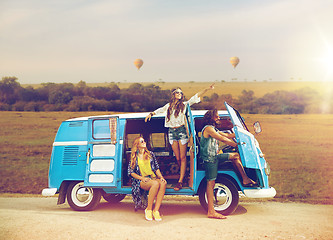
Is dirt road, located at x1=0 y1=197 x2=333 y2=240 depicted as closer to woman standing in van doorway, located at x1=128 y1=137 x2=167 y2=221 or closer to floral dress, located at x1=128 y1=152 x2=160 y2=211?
floral dress, located at x1=128 y1=152 x2=160 y2=211

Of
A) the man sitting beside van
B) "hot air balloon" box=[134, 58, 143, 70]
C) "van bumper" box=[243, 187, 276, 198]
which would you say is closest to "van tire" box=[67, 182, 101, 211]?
the man sitting beside van

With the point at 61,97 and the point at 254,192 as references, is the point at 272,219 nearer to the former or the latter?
the point at 254,192

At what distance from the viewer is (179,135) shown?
9.34 meters

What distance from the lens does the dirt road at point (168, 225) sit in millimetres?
7961

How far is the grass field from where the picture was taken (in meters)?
34.2

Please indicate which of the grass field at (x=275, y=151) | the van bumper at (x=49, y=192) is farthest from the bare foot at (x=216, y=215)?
the grass field at (x=275, y=151)

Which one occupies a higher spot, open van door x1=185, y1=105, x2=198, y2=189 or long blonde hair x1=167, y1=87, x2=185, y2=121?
long blonde hair x1=167, y1=87, x2=185, y2=121

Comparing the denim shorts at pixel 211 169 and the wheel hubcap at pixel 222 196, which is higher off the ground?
the denim shorts at pixel 211 169

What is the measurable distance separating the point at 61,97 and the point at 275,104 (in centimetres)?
4088

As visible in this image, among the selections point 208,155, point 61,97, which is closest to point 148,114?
point 208,155

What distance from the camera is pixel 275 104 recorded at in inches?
3620

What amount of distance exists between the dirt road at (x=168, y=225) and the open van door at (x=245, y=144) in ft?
3.79

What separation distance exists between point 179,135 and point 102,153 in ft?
→ 5.57

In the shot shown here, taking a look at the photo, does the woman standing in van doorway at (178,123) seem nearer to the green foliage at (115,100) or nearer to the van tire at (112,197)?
the van tire at (112,197)
